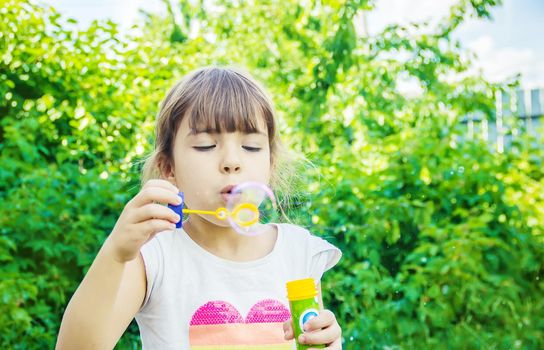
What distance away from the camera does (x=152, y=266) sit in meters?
1.56

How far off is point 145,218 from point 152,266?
1.00 ft

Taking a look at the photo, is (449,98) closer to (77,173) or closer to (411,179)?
(411,179)

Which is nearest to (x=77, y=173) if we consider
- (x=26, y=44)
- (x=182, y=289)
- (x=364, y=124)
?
(x=26, y=44)

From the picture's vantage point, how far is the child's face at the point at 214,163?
1.53 meters

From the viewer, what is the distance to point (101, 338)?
139 cm

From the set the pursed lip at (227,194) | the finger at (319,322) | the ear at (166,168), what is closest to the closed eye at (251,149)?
the pursed lip at (227,194)

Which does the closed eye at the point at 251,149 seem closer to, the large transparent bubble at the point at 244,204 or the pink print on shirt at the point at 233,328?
the large transparent bubble at the point at 244,204

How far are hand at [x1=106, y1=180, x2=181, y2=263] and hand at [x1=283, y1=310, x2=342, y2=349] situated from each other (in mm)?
308

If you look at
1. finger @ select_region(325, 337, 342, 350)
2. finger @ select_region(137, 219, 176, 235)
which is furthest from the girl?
finger @ select_region(137, 219, 176, 235)

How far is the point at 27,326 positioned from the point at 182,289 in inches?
62.5

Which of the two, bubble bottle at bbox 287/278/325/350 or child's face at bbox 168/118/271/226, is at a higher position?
child's face at bbox 168/118/271/226

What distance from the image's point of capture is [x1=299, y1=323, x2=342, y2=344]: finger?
4.26ft

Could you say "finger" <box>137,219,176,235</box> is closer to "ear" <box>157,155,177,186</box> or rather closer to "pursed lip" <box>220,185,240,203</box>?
"pursed lip" <box>220,185,240,203</box>

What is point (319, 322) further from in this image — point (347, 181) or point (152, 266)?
point (347, 181)
